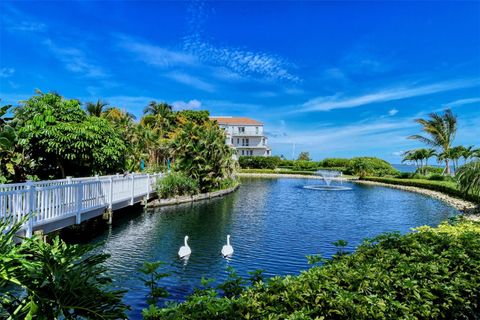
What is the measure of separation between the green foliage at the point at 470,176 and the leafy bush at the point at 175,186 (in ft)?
51.1

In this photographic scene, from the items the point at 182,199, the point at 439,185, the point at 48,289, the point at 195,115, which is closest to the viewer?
the point at 48,289

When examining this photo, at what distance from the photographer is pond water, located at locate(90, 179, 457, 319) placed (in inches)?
333

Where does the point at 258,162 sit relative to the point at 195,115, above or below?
below

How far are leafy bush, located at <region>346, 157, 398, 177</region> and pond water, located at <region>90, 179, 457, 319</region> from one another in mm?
27830

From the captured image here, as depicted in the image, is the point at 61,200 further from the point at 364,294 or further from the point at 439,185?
the point at 439,185

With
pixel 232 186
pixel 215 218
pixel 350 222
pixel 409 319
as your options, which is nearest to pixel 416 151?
pixel 232 186

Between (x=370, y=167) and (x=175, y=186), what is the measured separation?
37.2 meters

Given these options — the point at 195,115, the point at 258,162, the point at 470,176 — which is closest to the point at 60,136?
the point at 470,176

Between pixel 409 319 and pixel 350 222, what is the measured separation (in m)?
13.0

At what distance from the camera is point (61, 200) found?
388 inches

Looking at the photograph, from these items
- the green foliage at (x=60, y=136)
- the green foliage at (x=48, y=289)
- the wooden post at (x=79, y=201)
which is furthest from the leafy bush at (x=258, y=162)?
the green foliage at (x=48, y=289)

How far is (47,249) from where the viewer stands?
3.15m

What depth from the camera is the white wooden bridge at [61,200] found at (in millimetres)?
7983

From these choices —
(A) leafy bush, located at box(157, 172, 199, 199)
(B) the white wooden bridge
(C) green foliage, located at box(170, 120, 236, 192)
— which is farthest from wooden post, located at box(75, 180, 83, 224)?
(C) green foliage, located at box(170, 120, 236, 192)
